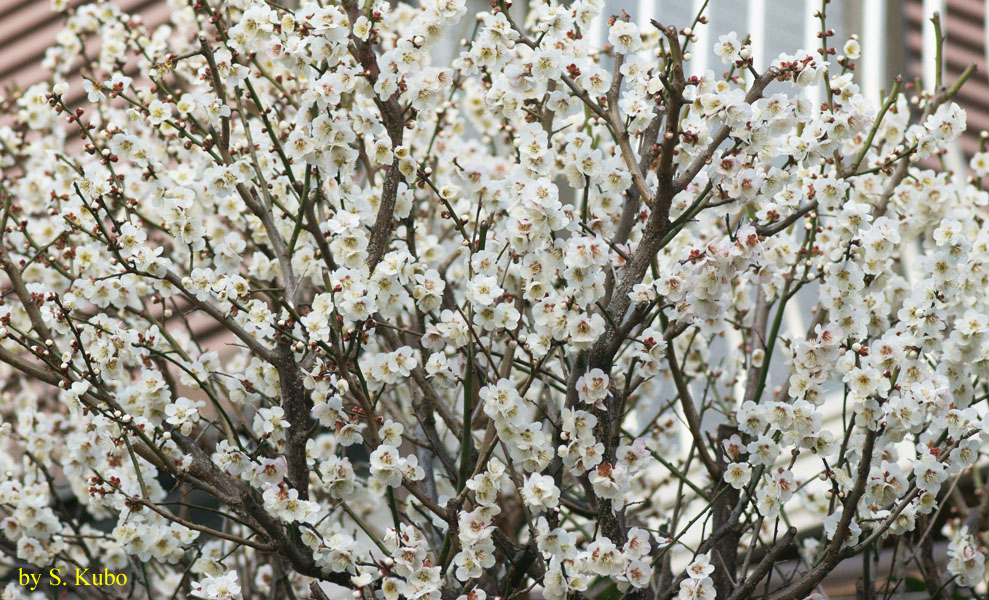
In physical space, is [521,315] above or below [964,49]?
below

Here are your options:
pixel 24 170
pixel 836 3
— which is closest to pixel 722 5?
pixel 836 3

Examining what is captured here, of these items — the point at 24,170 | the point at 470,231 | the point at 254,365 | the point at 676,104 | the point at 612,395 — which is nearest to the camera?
the point at 676,104

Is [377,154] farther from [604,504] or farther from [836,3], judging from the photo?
[836,3]

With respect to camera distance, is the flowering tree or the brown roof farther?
the brown roof

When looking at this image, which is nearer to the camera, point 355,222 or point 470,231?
point 355,222

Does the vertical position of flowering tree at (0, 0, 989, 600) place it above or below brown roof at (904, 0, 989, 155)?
below

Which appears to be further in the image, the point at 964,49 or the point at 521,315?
the point at 964,49

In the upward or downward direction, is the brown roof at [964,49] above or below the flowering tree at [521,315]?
above

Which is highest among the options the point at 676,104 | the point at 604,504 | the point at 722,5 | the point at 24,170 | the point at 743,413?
the point at 722,5

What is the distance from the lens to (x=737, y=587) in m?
2.18

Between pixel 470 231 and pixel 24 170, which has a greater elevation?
pixel 24 170

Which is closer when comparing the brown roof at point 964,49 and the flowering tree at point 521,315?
the flowering tree at point 521,315

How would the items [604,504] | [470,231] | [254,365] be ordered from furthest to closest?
[470,231] → [254,365] → [604,504]

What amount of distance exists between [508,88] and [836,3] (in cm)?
397
